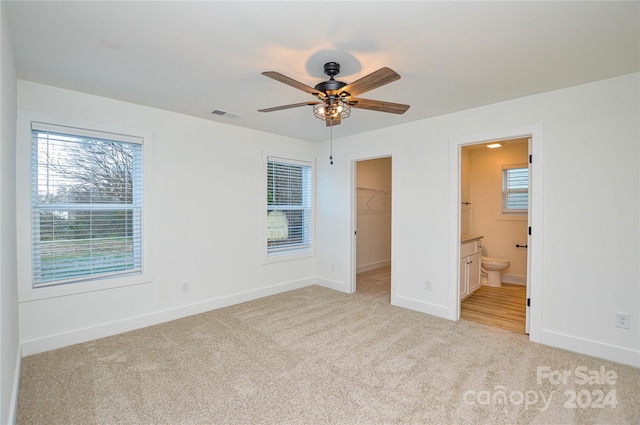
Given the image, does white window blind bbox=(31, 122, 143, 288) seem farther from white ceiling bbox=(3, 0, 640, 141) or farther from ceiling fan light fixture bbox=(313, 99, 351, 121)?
ceiling fan light fixture bbox=(313, 99, 351, 121)

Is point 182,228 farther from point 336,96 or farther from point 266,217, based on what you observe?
point 336,96

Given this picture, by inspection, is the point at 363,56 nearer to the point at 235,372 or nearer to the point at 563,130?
the point at 563,130

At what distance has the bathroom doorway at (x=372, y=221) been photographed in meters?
5.98

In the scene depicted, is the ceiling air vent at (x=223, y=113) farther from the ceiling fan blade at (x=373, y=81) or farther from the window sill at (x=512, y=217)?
the window sill at (x=512, y=217)

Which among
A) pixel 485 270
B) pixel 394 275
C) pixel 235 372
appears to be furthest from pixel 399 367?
pixel 485 270

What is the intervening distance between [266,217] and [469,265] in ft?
9.85

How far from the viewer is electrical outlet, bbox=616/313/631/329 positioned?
2551 mm

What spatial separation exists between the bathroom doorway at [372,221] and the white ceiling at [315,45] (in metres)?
3.12

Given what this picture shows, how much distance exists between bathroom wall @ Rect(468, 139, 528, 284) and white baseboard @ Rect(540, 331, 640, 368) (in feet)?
8.45

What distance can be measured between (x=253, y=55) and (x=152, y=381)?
2.53 metres

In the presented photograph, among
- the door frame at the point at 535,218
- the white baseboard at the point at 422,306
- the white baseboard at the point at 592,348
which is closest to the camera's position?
the white baseboard at the point at 592,348

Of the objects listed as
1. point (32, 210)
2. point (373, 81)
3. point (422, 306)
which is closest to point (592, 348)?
point (422, 306)

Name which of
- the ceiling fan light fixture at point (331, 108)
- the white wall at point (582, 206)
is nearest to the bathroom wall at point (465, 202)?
the white wall at point (582, 206)

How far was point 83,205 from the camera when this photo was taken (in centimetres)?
298
